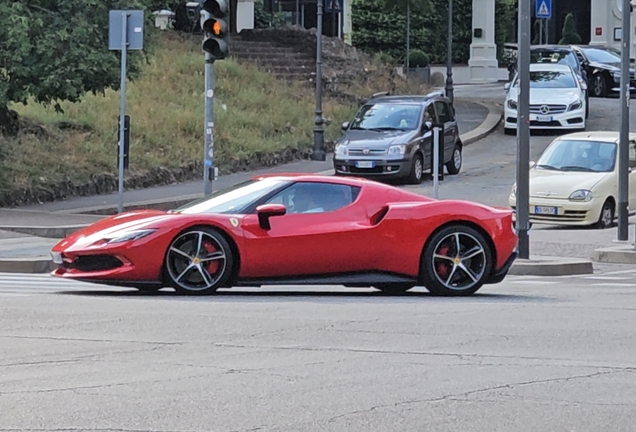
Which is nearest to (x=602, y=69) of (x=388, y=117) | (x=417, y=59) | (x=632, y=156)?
(x=417, y=59)

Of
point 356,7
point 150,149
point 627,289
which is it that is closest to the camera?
point 627,289

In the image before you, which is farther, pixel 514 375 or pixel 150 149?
pixel 150 149

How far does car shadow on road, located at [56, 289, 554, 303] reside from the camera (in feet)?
42.0

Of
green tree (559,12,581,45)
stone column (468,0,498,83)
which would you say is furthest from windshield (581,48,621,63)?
green tree (559,12,581,45)

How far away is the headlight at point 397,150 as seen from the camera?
27.7 m

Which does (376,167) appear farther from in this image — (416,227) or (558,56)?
(416,227)

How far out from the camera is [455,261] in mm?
13148

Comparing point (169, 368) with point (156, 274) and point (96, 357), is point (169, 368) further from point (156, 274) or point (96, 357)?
point (156, 274)

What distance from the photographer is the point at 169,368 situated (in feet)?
28.7

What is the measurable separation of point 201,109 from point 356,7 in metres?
27.0

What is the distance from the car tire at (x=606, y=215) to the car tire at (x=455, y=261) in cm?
993

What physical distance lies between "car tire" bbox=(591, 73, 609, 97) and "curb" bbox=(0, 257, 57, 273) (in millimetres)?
31574

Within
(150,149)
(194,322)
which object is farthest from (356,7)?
(194,322)

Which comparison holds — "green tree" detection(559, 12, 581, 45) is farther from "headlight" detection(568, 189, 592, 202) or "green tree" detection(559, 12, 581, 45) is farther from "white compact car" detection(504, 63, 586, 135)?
"headlight" detection(568, 189, 592, 202)
